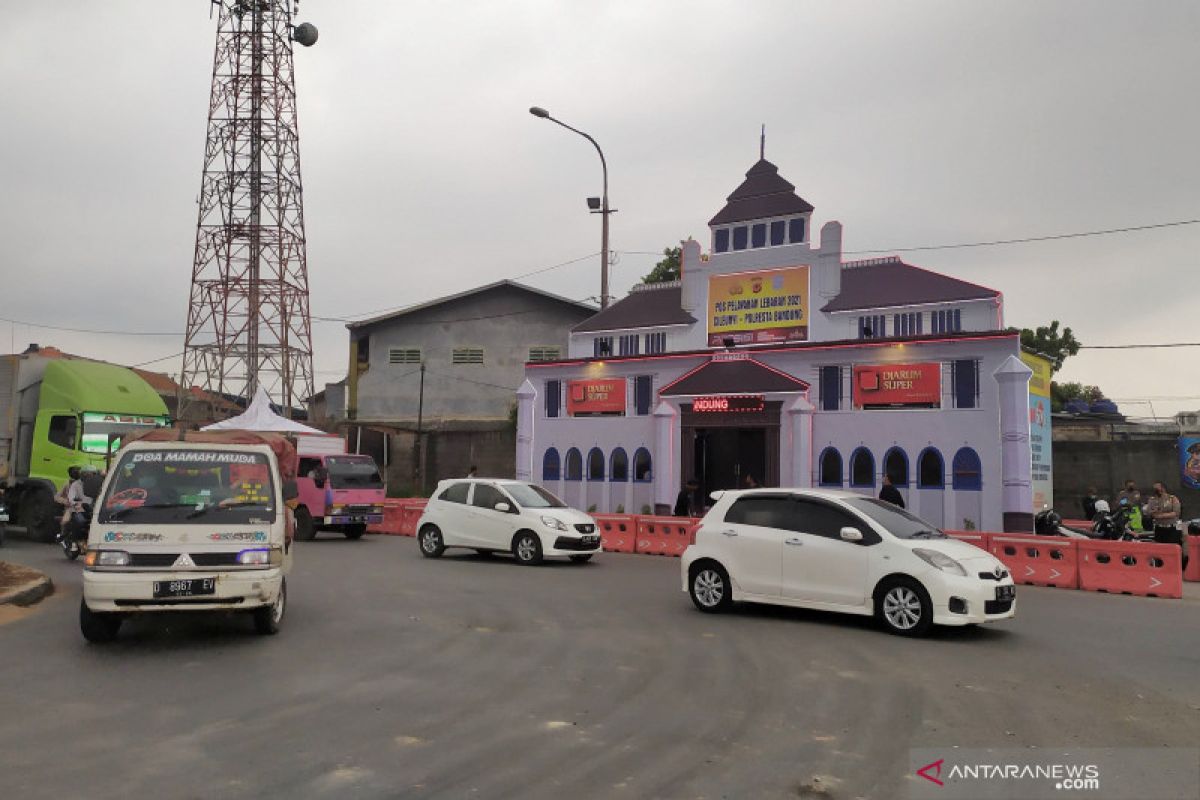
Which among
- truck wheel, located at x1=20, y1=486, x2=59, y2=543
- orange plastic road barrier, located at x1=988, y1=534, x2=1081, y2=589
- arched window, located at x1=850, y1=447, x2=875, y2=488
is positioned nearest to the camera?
orange plastic road barrier, located at x1=988, y1=534, x2=1081, y2=589

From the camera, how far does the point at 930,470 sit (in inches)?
906

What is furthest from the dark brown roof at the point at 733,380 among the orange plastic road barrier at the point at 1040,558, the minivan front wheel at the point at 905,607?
the minivan front wheel at the point at 905,607

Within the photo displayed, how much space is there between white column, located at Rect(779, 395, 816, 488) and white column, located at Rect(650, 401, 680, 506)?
3.46 m

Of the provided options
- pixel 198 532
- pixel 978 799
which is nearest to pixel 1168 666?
pixel 978 799

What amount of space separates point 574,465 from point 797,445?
25.6ft

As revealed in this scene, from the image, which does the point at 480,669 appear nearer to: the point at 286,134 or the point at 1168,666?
the point at 1168,666

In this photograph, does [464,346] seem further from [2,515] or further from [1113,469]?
[1113,469]

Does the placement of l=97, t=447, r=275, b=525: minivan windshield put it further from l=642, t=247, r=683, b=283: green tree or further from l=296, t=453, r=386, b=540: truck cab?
l=642, t=247, r=683, b=283: green tree

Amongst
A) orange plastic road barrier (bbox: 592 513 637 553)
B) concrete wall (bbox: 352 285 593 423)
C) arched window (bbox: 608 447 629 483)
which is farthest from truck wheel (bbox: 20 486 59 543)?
concrete wall (bbox: 352 285 593 423)

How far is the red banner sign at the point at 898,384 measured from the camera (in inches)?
906

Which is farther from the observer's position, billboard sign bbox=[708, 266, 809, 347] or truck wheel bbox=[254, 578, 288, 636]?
billboard sign bbox=[708, 266, 809, 347]

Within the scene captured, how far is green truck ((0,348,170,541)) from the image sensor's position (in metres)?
18.7

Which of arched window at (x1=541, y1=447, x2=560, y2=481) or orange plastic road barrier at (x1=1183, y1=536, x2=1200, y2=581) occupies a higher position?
arched window at (x1=541, y1=447, x2=560, y2=481)

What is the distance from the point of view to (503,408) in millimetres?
44750
